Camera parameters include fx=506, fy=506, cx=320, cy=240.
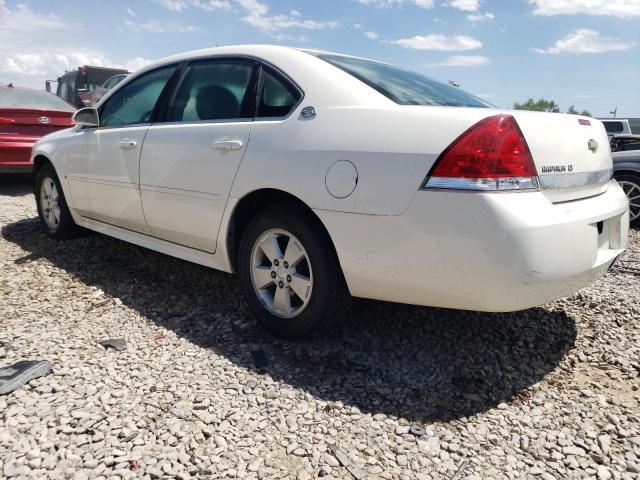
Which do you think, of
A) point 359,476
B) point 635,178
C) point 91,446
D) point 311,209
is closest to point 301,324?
point 311,209

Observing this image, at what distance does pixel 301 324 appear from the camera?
106 inches

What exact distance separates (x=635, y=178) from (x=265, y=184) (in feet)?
18.6

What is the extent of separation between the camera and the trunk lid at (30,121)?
267 inches

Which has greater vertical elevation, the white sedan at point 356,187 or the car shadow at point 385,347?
the white sedan at point 356,187

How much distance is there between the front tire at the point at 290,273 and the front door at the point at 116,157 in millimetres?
1144

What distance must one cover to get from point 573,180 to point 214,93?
2144mm

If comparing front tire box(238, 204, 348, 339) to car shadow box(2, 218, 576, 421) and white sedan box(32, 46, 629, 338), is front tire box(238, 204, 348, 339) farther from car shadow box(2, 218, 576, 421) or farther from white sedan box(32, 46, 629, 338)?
car shadow box(2, 218, 576, 421)

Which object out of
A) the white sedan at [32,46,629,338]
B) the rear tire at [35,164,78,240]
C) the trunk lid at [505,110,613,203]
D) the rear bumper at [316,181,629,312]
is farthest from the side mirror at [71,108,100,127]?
the trunk lid at [505,110,613,203]

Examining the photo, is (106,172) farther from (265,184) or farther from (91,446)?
(91,446)

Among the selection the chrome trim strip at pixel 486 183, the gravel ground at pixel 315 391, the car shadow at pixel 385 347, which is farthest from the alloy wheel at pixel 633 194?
the chrome trim strip at pixel 486 183

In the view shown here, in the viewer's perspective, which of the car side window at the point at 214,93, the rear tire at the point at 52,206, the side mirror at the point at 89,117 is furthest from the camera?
the rear tire at the point at 52,206

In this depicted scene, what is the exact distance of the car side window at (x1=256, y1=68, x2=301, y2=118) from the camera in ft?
8.95

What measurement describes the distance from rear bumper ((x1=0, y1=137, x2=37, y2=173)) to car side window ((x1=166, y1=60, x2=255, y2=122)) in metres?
4.45

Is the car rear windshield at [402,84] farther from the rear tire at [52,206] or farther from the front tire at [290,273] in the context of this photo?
the rear tire at [52,206]
